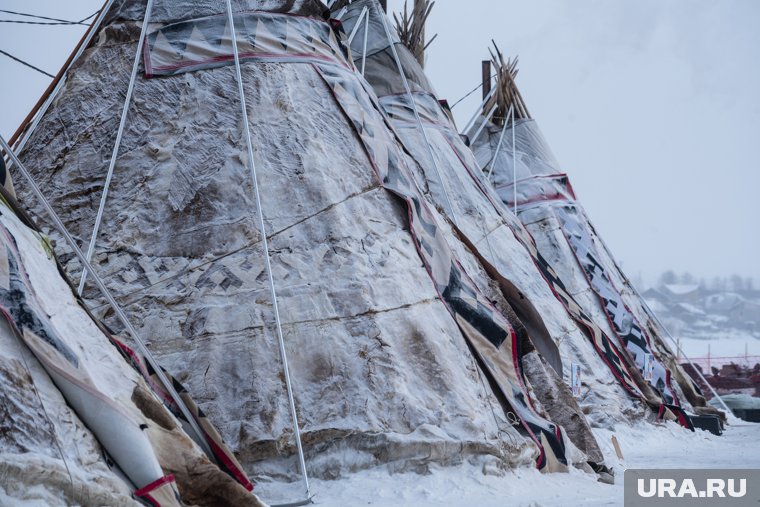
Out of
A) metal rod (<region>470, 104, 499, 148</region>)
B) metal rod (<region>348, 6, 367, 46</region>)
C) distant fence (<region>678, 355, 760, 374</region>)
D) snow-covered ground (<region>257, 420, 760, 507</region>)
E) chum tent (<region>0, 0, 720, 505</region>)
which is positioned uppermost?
metal rod (<region>348, 6, 367, 46</region>)

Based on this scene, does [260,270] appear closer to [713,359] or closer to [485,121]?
[485,121]

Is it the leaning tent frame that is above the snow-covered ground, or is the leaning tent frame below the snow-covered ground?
above

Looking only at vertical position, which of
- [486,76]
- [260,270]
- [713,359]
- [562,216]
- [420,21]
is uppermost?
[420,21]

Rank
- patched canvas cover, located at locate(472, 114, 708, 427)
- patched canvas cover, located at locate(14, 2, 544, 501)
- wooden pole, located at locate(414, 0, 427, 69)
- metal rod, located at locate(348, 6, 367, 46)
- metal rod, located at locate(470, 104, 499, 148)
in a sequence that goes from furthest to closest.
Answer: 1. metal rod, located at locate(470, 104, 499, 148)
2. wooden pole, located at locate(414, 0, 427, 69)
3. patched canvas cover, located at locate(472, 114, 708, 427)
4. metal rod, located at locate(348, 6, 367, 46)
5. patched canvas cover, located at locate(14, 2, 544, 501)

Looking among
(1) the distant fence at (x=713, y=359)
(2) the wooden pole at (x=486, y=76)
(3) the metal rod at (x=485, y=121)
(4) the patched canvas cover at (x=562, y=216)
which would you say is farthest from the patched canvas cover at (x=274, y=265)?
(1) the distant fence at (x=713, y=359)

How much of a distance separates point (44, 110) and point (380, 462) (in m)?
2.99

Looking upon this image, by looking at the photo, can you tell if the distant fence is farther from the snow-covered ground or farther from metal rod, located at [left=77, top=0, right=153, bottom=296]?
metal rod, located at [left=77, top=0, right=153, bottom=296]

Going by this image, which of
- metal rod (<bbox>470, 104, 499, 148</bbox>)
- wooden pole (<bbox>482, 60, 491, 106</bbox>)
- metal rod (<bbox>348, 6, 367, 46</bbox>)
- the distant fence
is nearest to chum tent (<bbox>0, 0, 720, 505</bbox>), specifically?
metal rod (<bbox>348, 6, 367, 46</bbox>)

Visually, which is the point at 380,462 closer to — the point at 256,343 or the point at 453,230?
the point at 256,343

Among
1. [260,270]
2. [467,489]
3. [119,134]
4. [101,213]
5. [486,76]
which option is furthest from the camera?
[486,76]

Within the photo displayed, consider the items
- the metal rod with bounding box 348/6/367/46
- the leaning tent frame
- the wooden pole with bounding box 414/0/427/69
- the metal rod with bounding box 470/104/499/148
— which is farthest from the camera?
the metal rod with bounding box 470/104/499/148

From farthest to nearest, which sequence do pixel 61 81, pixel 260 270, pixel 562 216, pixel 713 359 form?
pixel 713 359 < pixel 562 216 < pixel 61 81 < pixel 260 270

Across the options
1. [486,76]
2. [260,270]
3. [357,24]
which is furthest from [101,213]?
[486,76]

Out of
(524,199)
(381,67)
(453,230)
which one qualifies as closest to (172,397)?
(453,230)
